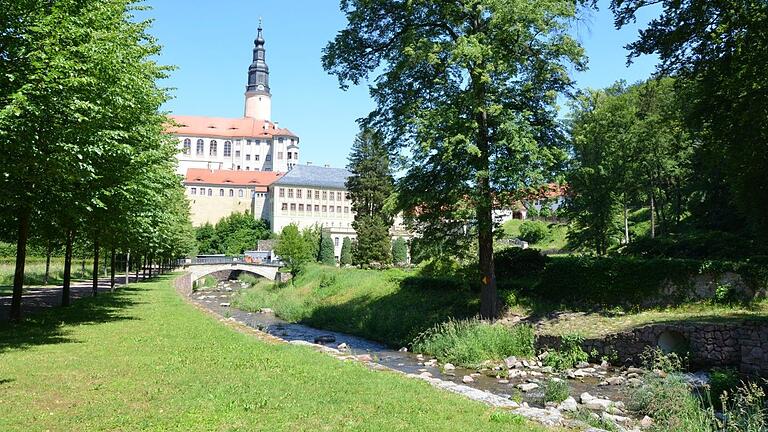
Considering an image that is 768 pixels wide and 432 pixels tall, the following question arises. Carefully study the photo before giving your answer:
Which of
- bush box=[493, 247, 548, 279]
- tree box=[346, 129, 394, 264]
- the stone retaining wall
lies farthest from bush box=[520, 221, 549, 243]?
the stone retaining wall

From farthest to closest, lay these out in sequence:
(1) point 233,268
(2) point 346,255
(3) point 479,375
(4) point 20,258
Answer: (2) point 346,255 → (1) point 233,268 → (4) point 20,258 → (3) point 479,375

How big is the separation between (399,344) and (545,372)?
6747mm

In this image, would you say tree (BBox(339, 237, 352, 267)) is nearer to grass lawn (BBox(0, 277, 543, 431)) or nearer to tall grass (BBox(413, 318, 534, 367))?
tall grass (BBox(413, 318, 534, 367))

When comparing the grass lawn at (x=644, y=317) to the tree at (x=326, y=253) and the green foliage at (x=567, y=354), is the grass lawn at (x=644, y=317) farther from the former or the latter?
the tree at (x=326, y=253)

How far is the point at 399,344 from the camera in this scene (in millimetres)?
20922

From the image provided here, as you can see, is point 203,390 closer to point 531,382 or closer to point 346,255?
point 531,382

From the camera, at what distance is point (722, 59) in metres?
13.5

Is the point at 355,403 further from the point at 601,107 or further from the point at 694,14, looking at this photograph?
the point at 601,107

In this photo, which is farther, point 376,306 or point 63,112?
point 376,306

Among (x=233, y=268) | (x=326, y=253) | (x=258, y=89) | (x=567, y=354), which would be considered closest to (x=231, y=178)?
(x=258, y=89)

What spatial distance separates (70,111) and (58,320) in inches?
356

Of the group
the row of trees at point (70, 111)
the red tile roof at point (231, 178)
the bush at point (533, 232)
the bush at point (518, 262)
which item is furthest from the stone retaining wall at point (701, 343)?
the red tile roof at point (231, 178)

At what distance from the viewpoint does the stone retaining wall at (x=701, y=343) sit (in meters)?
14.0

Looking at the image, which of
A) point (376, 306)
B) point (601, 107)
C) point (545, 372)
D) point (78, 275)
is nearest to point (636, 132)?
point (601, 107)
